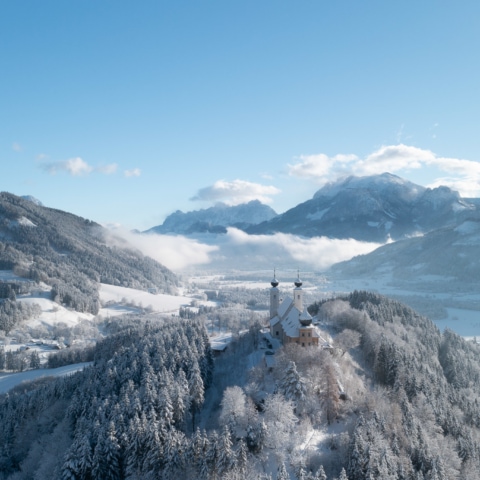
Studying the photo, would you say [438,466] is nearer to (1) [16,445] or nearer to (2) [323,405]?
(2) [323,405]

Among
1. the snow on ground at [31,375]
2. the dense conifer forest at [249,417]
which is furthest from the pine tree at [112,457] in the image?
the snow on ground at [31,375]

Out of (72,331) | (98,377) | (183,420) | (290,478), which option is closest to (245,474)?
(290,478)

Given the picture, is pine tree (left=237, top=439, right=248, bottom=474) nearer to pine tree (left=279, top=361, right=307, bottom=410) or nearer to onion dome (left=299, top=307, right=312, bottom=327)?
pine tree (left=279, top=361, right=307, bottom=410)

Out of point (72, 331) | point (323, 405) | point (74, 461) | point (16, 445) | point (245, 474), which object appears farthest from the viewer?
point (72, 331)

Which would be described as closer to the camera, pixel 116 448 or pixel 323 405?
pixel 116 448

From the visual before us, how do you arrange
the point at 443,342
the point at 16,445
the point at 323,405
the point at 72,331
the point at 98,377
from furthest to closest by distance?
1. the point at 72,331
2. the point at 443,342
3. the point at 98,377
4. the point at 16,445
5. the point at 323,405

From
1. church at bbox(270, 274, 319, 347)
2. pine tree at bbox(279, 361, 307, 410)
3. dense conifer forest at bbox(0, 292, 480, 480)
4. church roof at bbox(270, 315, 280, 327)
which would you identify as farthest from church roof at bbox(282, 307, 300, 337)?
pine tree at bbox(279, 361, 307, 410)
